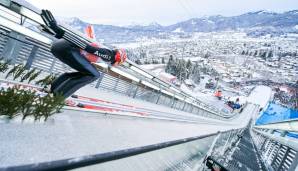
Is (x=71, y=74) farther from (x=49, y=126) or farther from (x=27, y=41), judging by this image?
(x=27, y=41)

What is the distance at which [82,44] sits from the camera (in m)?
6.73

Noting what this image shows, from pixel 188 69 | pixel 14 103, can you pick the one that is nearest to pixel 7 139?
pixel 14 103

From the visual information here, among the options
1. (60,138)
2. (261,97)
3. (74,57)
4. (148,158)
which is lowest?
(60,138)

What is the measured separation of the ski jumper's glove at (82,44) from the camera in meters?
6.28

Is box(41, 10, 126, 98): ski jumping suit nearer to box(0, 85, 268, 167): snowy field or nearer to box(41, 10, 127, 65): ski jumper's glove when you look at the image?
box(41, 10, 127, 65): ski jumper's glove

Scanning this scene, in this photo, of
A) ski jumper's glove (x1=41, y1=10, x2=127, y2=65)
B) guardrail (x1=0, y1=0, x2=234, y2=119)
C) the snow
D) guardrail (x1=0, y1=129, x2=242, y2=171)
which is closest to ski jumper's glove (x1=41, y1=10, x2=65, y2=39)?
ski jumper's glove (x1=41, y1=10, x2=127, y2=65)

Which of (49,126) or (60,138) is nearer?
(60,138)

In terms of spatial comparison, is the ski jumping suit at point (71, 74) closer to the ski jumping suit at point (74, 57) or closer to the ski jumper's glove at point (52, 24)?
the ski jumping suit at point (74, 57)

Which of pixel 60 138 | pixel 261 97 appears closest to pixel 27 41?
pixel 60 138

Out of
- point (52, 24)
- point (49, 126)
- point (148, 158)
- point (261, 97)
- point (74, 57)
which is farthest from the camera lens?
point (261, 97)

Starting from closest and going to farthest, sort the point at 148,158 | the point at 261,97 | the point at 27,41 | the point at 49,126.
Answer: the point at 148,158, the point at 49,126, the point at 27,41, the point at 261,97

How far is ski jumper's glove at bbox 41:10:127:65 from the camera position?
6.28 meters

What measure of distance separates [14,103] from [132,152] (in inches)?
111

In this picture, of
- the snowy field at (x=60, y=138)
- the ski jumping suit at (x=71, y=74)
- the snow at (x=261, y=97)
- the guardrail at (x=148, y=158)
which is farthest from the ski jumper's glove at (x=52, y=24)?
the snow at (x=261, y=97)
